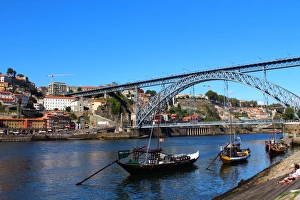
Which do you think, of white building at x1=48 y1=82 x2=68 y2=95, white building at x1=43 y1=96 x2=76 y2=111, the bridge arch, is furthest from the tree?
white building at x1=48 y1=82 x2=68 y2=95

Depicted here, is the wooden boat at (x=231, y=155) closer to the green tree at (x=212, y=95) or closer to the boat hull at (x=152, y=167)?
the boat hull at (x=152, y=167)

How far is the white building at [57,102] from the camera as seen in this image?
105938 millimetres

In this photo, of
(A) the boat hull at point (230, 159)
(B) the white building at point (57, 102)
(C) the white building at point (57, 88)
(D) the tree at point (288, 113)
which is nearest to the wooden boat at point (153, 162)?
(A) the boat hull at point (230, 159)

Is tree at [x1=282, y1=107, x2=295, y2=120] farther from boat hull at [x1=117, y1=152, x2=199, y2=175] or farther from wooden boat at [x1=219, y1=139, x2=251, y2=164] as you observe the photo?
boat hull at [x1=117, y1=152, x2=199, y2=175]

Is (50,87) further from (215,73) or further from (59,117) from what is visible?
(215,73)

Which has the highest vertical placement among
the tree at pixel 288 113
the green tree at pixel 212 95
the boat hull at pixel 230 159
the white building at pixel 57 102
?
the green tree at pixel 212 95

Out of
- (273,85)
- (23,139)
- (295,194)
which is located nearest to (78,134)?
(23,139)

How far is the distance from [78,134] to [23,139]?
40.2 feet

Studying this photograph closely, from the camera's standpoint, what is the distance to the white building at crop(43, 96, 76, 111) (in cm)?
10594

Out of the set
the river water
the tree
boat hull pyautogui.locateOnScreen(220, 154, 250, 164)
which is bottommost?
the river water

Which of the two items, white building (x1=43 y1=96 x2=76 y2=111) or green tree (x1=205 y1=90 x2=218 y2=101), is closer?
white building (x1=43 y1=96 x2=76 y2=111)

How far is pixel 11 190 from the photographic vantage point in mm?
18500

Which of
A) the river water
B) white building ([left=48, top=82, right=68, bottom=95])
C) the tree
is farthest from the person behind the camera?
white building ([left=48, top=82, right=68, bottom=95])

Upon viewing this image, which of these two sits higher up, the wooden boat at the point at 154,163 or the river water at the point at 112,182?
the wooden boat at the point at 154,163
